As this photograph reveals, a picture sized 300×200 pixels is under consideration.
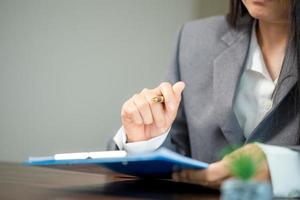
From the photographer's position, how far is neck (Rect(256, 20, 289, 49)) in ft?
3.30

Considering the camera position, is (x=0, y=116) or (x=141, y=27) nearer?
(x=0, y=116)

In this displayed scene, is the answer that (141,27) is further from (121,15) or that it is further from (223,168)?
(223,168)

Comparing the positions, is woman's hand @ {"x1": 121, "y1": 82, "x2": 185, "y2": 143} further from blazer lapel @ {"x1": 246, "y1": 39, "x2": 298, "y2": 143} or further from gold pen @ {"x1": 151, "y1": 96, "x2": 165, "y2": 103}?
blazer lapel @ {"x1": 246, "y1": 39, "x2": 298, "y2": 143}

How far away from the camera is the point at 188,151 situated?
1.10 m

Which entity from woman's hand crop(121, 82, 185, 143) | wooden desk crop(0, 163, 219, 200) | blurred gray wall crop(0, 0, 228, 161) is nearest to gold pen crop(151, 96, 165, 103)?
woman's hand crop(121, 82, 185, 143)

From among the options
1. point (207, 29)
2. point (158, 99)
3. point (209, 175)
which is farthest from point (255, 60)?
point (209, 175)

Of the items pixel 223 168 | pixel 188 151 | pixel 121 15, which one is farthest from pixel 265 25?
pixel 121 15

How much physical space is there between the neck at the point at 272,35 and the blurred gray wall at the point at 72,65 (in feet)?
3.20

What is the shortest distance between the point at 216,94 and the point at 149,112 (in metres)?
0.21

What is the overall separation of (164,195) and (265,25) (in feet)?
1.93

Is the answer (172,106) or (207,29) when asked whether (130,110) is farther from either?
(207,29)

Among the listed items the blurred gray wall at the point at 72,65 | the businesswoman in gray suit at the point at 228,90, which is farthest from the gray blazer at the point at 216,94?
the blurred gray wall at the point at 72,65

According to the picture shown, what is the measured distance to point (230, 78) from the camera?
98 centimetres

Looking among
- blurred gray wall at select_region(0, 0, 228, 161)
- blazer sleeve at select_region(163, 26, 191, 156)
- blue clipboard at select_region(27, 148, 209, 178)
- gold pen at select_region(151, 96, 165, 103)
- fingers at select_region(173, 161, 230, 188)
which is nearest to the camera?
blue clipboard at select_region(27, 148, 209, 178)
